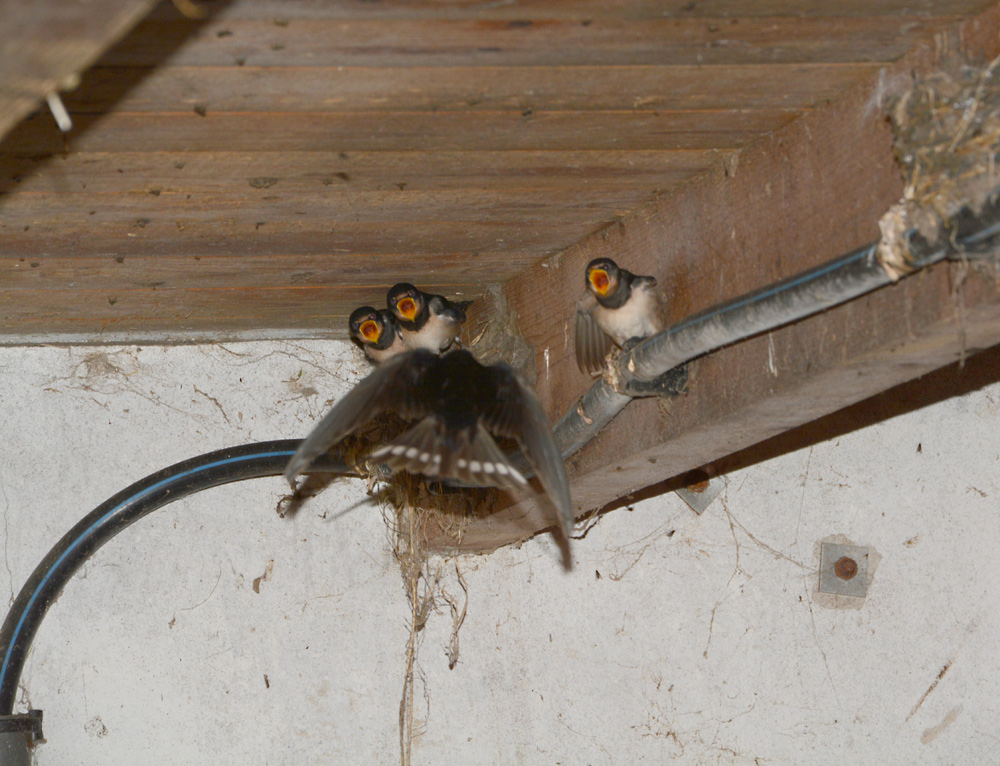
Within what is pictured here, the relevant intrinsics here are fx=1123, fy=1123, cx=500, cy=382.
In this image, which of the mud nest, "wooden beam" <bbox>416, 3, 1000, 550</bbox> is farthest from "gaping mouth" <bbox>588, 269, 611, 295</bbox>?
the mud nest

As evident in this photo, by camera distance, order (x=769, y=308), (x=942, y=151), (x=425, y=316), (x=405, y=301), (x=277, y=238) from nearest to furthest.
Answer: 1. (x=942, y=151)
2. (x=769, y=308)
3. (x=277, y=238)
4. (x=405, y=301)
5. (x=425, y=316)

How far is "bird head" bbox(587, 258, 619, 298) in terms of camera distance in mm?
1989

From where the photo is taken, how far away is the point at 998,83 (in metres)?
1.28

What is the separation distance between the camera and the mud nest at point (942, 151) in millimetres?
1240

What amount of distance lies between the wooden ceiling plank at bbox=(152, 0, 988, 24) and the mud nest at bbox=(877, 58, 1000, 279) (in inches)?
3.9

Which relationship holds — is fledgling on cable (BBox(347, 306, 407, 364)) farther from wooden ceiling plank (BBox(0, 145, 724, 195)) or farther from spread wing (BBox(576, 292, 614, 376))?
wooden ceiling plank (BBox(0, 145, 724, 195))

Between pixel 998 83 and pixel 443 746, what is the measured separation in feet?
6.95

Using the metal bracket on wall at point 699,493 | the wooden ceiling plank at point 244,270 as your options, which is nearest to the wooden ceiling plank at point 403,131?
the wooden ceiling plank at point 244,270

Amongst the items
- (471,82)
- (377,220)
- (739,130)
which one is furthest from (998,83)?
(377,220)

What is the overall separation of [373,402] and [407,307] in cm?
66

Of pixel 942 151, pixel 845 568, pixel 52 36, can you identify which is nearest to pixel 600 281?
pixel 942 151

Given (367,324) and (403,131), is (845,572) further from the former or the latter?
(403,131)

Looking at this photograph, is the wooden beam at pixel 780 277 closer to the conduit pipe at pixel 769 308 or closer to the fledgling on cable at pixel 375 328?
the conduit pipe at pixel 769 308

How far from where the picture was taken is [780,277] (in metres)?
1.69
